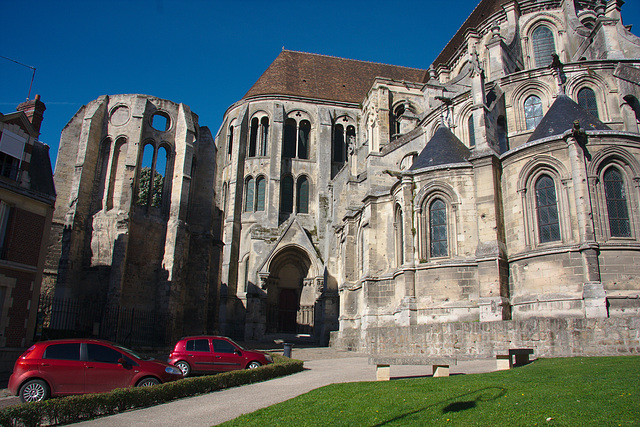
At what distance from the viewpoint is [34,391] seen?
8609 millimetres

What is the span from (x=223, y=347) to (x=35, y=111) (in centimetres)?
1197

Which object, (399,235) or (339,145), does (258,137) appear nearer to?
(339,145)

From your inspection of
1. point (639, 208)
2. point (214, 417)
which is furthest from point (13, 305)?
point (639, 208)

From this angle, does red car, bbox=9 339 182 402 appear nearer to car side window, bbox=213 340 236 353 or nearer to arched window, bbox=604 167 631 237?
car side window, bbox=213 340 236 353

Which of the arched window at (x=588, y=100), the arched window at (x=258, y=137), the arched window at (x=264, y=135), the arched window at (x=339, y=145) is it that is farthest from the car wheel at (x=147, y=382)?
the arched window at (x=339, y=145)

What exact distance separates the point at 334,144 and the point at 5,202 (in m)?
25.0

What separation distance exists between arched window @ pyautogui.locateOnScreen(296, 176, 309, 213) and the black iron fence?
15.6 meters

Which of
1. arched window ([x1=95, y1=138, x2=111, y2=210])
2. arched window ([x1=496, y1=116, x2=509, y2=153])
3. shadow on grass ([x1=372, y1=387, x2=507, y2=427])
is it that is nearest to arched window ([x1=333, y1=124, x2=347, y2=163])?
arched window ([x1=496, y1=116, x2=509, y2=153])

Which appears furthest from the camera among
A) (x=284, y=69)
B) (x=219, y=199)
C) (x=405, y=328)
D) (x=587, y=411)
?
(x=284, y=69)

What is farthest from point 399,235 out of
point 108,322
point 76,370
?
point 76,370

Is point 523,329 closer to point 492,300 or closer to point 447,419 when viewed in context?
point 492,300

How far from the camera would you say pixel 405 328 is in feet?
53.5

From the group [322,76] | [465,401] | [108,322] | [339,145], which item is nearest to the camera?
[465,401]

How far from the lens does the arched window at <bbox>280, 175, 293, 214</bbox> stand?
34334mm
